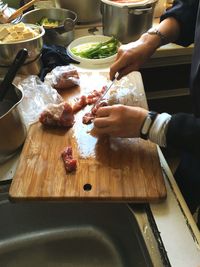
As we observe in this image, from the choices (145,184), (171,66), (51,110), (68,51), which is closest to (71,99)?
(51,110)

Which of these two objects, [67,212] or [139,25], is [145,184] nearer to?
[67,212]

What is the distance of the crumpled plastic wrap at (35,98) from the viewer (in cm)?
88

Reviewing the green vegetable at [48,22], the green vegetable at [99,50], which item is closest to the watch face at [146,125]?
the green vegetable at [99,50]

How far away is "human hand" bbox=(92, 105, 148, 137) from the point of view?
710 millimetres

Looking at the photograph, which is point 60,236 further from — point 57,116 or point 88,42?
point 88,42

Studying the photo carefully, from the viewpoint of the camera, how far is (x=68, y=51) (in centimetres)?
115

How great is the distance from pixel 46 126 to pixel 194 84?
41cm

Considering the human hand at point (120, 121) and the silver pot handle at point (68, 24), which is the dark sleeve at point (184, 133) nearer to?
the human hand at point (120, 121)

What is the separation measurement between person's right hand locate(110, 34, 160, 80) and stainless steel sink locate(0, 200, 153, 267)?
1.37 feet

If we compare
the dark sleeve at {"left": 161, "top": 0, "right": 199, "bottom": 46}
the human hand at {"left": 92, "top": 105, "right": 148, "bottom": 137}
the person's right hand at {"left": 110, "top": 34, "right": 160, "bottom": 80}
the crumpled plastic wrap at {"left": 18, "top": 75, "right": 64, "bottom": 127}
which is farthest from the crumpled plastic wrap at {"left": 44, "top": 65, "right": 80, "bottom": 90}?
the dark sleeve at {"left": 161, "top": 0, "right": 199, "bottom": 46}

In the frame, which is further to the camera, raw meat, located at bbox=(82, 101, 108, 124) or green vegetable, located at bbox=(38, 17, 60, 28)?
green vegetable, located at bbox=(38, 17, 60, 28)

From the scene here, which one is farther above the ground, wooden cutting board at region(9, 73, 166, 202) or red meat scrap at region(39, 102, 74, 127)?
red meat scrap at region(39, 102, 74, 127)

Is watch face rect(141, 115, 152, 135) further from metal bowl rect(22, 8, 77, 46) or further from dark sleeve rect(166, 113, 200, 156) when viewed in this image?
metal bowl rect(22, 8, 77, 46)

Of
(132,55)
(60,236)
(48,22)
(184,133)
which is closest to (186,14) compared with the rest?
(132,55)
